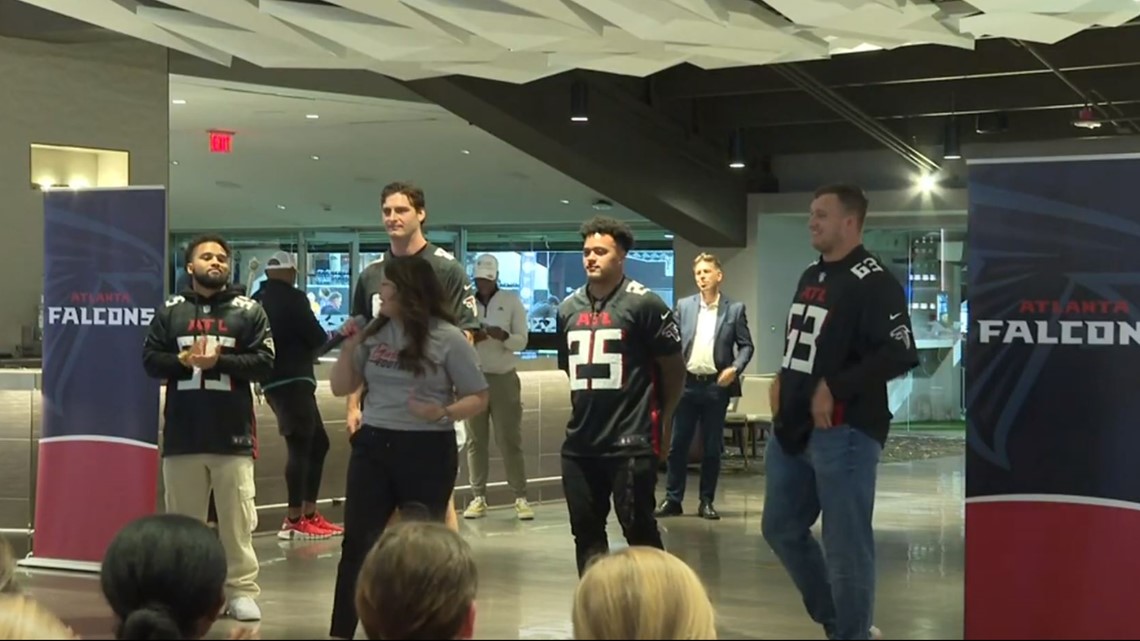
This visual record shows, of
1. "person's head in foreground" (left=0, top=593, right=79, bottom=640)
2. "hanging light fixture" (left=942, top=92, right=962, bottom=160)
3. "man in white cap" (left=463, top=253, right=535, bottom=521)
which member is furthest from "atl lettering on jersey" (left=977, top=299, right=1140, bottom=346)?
"hanging light fixture" (left=942, top=92, right=962, bottom=160)

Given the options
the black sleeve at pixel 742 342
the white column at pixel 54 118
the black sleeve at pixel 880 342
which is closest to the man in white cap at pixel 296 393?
the white column at pixel 54 118

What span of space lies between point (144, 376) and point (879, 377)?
3.57 meters

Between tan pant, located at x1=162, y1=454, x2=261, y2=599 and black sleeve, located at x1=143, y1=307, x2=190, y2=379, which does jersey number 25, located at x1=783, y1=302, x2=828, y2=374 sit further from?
black sleeve, located at x1=143, y1=307, x2=190, y2=379

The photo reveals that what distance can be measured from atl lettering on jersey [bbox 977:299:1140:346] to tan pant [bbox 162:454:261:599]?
2.92 metres

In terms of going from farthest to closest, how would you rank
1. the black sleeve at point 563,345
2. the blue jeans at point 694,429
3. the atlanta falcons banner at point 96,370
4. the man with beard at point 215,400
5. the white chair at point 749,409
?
1. the white chair at point 749,409
2. the blue jeans at point 694,429
3. the atlanta falcons banner at point 96,370
4. the man with beard at point 215,400
5. the black sleeve at point 563,345

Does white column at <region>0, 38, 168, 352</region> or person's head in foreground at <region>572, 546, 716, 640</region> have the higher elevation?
white column at <region>0, 38, 168, 352</region>

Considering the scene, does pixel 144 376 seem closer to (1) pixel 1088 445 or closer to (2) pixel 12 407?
(2) pixel 12 407

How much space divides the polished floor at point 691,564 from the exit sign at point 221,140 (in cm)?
683

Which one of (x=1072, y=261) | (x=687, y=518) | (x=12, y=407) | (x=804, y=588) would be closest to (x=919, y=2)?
(x=687, y=518)

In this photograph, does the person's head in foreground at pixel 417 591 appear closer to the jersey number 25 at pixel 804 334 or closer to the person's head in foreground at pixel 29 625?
the person's head in foreground at pixel 29 625

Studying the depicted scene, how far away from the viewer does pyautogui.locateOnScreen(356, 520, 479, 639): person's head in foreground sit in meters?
2.09

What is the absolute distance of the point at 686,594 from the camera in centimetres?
197

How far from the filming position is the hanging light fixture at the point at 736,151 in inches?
573

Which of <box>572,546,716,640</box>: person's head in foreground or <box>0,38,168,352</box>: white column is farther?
<box>0,38,168,352</box>: white column
